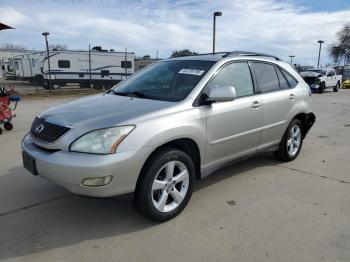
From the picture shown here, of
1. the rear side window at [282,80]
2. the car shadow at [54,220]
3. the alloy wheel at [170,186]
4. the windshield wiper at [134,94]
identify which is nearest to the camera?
the car shadow at [54,220]

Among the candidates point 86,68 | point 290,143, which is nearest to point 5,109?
point 290,143

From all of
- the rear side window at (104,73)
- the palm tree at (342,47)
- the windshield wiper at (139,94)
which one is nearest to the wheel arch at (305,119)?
the windshield wiper at (139,94)

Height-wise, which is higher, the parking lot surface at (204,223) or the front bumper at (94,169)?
the front bumper at (94,169)

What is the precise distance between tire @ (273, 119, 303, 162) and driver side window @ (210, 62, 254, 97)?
1245mm

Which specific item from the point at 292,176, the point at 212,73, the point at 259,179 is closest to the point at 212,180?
the point at 259,179

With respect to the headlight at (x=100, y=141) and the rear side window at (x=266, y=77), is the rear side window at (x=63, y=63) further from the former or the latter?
the headlight at (x=100, y=141)

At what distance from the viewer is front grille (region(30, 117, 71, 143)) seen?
3.38m

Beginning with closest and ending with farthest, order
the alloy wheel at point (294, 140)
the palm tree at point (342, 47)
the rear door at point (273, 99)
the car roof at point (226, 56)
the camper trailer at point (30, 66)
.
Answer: the car roof at point (226, 56) → the rear door at point (273, 99) → the alloy wheel at point (294, 140) → the camper trailer at point (30, 66) → the palm tree at point (342, 47)

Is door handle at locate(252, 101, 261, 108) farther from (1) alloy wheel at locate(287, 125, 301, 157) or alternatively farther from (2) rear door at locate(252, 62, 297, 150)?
(1) alloy wheel at locate(287, 125, 301, 157)

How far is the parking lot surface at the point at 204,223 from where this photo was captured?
3133mm

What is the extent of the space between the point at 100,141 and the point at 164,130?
639 millimetres

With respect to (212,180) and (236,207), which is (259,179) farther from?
(236,207)

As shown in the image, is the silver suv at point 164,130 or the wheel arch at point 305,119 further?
the wheel arch at point 305,119

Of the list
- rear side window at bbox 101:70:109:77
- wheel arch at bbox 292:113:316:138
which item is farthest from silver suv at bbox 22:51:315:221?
rear side window at bbox 101:70:109:77
